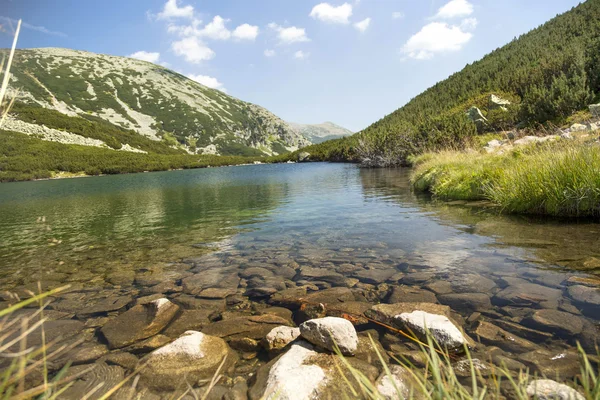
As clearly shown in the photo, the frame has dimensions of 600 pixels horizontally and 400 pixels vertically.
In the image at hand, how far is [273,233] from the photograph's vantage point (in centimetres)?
1252

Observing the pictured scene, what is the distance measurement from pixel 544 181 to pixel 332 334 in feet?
32.3

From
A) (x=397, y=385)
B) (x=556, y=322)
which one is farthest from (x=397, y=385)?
(x=556, y=322)

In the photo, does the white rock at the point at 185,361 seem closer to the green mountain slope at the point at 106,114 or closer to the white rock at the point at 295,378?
the white rock at the point at 295,378

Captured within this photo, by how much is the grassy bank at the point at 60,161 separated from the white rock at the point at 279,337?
104 meters

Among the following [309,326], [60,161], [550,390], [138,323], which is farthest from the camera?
[60,161]

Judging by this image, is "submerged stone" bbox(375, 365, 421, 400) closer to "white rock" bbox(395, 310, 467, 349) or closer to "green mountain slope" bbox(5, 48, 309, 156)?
"white rock" bbox(395, 310, 467, 349)

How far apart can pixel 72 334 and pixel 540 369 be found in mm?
7102

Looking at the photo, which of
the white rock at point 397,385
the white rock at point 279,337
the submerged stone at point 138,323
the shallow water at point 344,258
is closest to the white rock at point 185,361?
the white rock at point 279,337

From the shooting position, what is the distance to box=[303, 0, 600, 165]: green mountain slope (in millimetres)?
43406

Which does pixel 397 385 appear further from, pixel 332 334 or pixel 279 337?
pixel 279 337

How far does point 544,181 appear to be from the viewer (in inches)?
401

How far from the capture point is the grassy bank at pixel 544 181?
917 centimetres

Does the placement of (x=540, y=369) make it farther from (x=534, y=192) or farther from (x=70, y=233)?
(x=70, y=233)

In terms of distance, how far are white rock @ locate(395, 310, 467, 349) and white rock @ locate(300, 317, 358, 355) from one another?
2.86 feet
